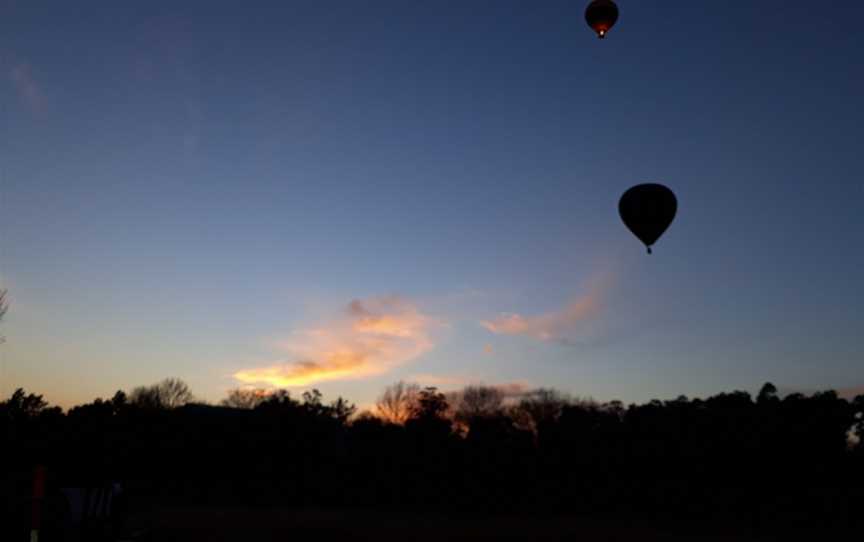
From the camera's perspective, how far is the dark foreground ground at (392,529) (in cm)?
2003

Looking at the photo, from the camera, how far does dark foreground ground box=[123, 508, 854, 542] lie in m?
20.0

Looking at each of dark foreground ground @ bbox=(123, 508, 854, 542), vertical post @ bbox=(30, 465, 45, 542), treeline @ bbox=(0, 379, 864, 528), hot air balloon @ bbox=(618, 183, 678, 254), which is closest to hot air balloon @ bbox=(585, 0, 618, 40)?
hot air balloon @ bbox=(618, 183, 678, 254)

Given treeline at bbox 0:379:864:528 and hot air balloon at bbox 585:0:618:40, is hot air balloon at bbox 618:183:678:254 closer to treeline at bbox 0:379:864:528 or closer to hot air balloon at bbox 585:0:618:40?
hot air balloon at bbox 585:0:618:40

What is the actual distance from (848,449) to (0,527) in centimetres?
4298

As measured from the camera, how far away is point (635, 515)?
31.2 meters

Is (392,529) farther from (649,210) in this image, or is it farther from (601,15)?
(601,15)

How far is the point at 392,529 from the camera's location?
22.9 m

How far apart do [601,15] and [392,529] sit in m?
18.0

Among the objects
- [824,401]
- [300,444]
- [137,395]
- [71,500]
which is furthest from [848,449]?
[137,395]

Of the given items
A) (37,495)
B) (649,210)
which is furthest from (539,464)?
(37,495)

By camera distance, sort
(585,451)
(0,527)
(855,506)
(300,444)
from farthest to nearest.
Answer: (300,444) < (585,451) < (855,506) < (0,527)

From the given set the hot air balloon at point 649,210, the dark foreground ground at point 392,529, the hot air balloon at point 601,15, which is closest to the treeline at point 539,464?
the dark foreground ground at point 392,529

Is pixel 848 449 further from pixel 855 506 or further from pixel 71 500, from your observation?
pixel 71 500

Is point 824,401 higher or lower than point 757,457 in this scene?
higher
